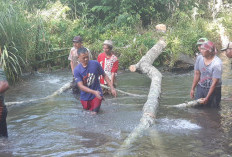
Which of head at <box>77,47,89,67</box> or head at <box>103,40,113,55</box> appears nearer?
head at <box>77,47,89,67</box>

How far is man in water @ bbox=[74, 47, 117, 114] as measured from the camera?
5.41 m

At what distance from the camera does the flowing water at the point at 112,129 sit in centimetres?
→ 419

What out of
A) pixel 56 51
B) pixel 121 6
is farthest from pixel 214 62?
pixel 121 6

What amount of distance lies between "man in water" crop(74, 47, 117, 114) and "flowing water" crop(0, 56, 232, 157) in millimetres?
285

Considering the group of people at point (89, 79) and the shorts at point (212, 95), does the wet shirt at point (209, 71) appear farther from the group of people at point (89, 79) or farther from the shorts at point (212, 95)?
the group of people at point (89, 79)

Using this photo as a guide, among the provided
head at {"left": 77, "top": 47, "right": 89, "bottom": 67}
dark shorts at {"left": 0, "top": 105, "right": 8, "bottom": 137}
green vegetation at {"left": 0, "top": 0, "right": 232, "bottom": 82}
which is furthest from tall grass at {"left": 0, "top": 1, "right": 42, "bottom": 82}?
dark shorts at {"left": 0, "top": 105, "right": 8, "bottom": 137}

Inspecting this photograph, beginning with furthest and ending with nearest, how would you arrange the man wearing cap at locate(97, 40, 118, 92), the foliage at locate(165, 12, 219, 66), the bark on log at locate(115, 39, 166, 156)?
the foliage at locate(165, 12, 219, 66), the man wearing cap at locate(97, 40, 118, 92), the bark on log at locate(115, 39, 166, 156)

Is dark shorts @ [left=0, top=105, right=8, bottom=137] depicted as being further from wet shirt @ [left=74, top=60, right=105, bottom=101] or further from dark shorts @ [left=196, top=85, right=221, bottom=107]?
dark shorts @ [left=196, top=85, right=221, bottom=107]

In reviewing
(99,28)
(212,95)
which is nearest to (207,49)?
(212,95)

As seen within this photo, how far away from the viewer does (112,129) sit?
5074 mm

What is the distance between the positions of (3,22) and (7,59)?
1.18m

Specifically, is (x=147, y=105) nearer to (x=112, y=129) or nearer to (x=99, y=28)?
(x=112, y=129)

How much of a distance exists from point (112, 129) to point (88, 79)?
107 cm

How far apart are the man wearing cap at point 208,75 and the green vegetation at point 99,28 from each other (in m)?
5.22
